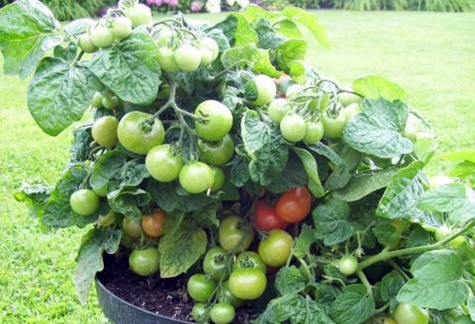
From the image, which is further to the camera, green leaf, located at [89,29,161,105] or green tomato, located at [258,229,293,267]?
green tomato, located at [258,229,293,267]

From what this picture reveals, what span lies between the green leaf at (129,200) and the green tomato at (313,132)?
9.5 inches

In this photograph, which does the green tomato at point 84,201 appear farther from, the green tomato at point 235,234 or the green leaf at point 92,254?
the green tomato at point 235,234

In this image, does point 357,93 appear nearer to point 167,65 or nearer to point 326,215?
point 326,215

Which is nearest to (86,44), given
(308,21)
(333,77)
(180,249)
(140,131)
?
(140,131)

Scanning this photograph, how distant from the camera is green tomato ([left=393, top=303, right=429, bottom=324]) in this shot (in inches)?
36.7

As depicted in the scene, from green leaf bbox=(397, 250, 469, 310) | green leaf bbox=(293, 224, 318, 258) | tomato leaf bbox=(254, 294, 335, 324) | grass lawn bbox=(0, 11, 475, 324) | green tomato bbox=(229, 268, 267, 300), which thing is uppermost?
green leaf bbox=(397, 250, 469, 310)

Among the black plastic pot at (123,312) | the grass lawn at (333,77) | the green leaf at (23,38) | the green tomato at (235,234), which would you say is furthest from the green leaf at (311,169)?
the grass lawn at (333,77)

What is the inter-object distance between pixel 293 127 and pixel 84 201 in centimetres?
34

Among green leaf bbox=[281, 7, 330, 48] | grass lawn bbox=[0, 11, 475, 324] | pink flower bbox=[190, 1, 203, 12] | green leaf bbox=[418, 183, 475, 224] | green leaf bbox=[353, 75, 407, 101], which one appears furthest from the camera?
pink flower bbox=[190, 1, 203, 12]

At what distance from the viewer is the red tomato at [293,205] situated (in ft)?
3.35

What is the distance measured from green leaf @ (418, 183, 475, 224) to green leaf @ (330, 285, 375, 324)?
0.57ft

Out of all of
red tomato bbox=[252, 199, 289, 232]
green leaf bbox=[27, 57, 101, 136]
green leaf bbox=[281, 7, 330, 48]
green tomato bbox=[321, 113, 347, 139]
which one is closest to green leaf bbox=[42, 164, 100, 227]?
green leaf bbox=[27, 57, 101, 136]

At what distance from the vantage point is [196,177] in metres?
0.91

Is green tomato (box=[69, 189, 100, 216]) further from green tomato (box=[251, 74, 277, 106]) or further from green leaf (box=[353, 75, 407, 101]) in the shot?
green leaf (box=[353, 75, 407, 101])
